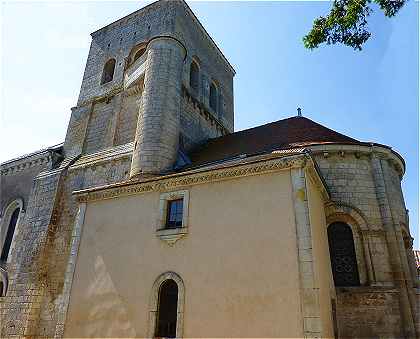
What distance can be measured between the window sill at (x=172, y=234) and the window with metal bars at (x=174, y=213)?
0.23 m

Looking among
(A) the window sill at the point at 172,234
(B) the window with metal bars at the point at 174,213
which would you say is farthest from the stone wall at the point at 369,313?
(B) the window with metal bars at the point at 174,213

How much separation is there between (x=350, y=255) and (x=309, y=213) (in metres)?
3.31

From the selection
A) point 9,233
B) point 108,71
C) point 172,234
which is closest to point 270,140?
point 172,234

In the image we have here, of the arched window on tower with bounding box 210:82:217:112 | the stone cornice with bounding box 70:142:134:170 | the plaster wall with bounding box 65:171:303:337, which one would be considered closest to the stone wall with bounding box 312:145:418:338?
the plaster wall with bounding box 65:171:303:337

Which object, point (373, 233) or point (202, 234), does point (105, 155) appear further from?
point (373, 233)

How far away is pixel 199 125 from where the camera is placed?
16.0 metres

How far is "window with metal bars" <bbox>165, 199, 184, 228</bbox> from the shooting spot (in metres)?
8.31

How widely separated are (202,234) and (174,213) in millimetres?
1113

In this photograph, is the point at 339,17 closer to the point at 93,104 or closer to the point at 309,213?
the point at 309,213

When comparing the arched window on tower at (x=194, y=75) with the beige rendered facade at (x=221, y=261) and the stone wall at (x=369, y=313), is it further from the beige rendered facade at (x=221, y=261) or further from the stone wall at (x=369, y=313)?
the stone wall at (x=369, y=313)

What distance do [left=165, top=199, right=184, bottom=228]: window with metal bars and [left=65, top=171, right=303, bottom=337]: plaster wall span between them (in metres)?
0.34

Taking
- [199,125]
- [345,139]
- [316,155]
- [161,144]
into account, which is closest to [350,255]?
[316,155]

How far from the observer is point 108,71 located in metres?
18.0

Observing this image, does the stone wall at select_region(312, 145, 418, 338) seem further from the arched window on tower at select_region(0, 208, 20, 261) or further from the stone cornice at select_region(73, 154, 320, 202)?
the arched window on tower at select_region(0, 208, 20, 261)
